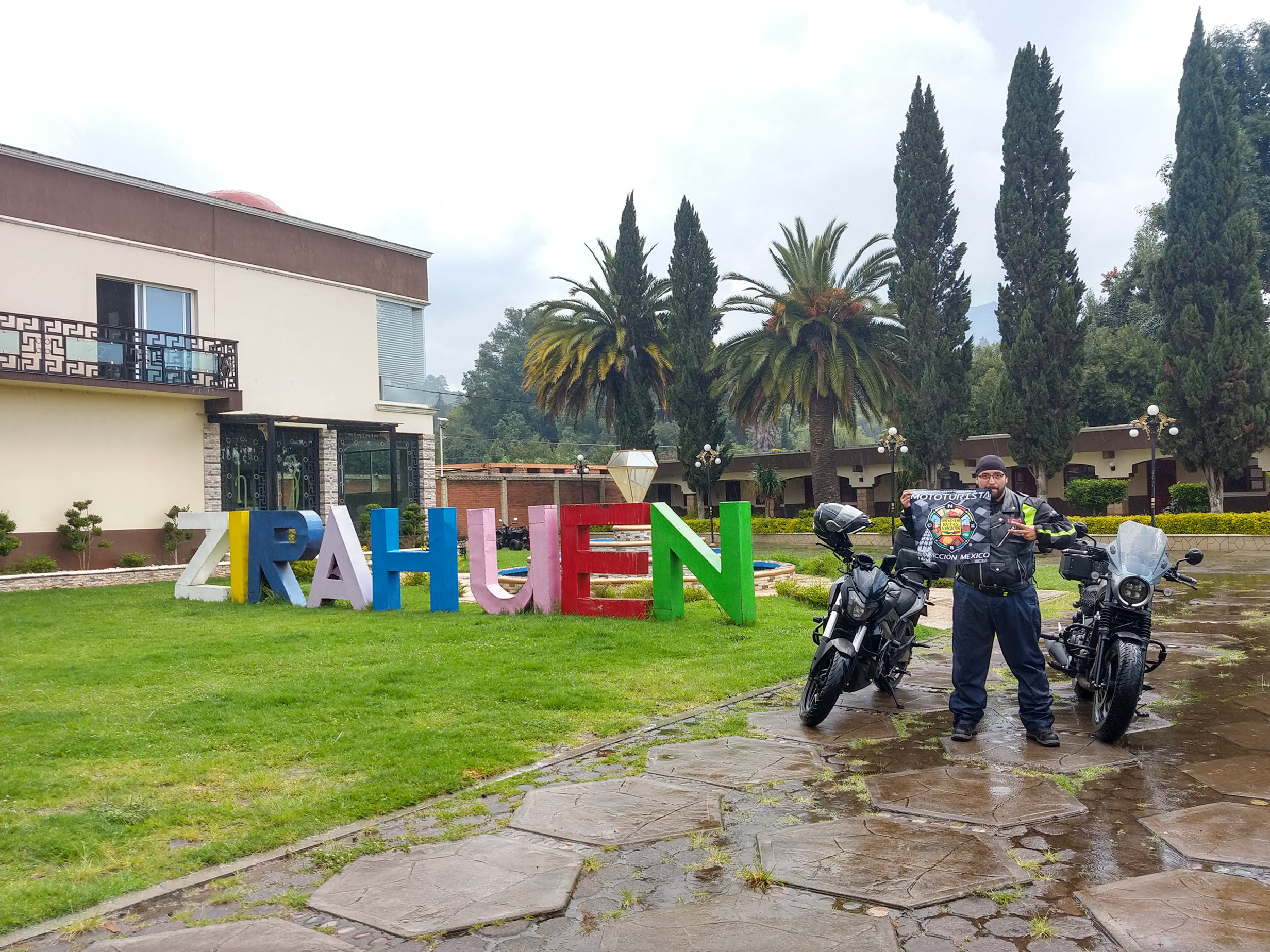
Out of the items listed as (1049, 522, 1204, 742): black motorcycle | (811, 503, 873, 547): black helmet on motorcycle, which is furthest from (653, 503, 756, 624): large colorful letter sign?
(1049, 522, 1204, 742): black motorcycle

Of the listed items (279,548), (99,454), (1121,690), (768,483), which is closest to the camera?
(1121,690)

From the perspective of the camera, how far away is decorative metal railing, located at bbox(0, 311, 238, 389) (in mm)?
18016

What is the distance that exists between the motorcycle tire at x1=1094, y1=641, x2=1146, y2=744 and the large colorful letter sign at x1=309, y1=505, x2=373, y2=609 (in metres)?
9.59

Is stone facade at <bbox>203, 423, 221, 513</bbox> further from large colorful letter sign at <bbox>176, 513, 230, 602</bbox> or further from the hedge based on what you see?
the hedge

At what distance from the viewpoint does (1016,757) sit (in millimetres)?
5207

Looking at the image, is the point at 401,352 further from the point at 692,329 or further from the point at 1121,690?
the point at 1121,690

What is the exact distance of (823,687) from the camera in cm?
602

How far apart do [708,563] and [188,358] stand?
14937 millimetres

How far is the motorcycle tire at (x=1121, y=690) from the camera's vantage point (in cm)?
527

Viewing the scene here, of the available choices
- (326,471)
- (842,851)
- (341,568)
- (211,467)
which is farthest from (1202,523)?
(842,851)

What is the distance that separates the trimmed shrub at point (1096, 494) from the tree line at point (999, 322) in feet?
3.54

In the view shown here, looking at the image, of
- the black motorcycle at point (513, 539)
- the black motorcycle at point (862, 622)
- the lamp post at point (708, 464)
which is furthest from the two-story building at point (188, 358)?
the black motorcycle at point (862, 622)

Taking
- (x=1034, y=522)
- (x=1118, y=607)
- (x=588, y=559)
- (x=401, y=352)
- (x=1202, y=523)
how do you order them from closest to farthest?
(x=1118, y=607) → (x=1034, y=522) → (x=588, y=559) → (x=1202, y=523) → (x=401, y=352)

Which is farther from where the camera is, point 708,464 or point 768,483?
point 768,483
